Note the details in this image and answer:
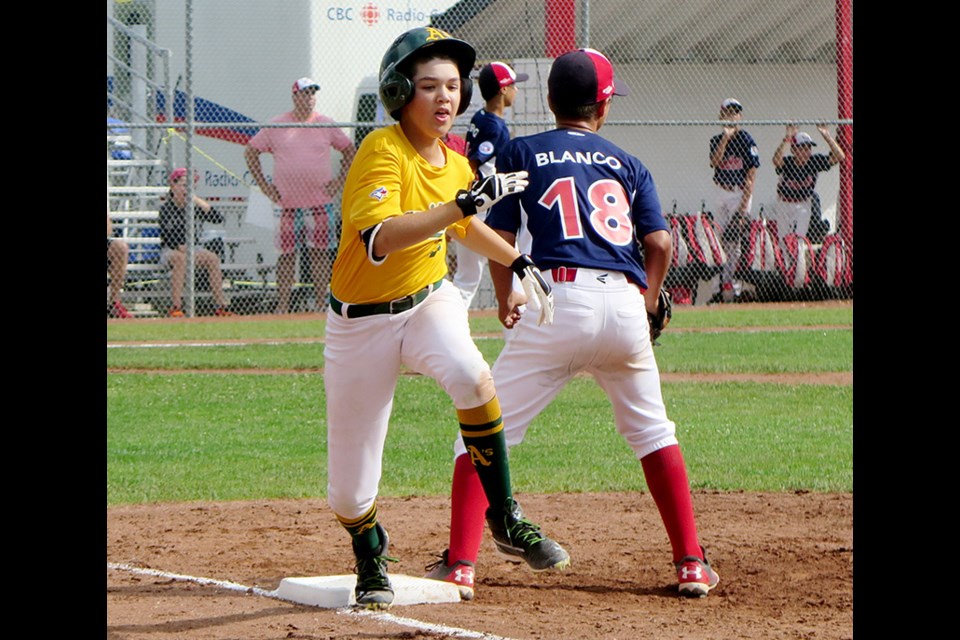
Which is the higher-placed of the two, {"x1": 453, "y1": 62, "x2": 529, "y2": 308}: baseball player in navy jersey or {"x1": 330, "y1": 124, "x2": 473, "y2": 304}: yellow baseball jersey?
{"x1": 453, "y1": 62, "x2": 529, "y2": 308}: baseball player in navy jersey

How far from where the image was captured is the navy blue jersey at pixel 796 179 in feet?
54.9

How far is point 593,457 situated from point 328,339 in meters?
3.81

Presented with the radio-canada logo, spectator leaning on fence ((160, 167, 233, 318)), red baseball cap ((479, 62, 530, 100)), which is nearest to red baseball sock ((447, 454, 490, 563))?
red baseball cap ((479, 62, 530, 100))

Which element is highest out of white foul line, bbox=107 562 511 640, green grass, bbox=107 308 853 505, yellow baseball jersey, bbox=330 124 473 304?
yellow baseball jersey, bbox=330 124 473 304

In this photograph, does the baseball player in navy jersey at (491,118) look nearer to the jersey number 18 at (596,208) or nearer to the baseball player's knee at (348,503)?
the jersey number 18 at (596,208)

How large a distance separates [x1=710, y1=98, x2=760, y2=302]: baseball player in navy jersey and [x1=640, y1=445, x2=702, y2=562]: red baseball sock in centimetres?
1118

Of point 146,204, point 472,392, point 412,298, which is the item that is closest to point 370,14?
point 146,204

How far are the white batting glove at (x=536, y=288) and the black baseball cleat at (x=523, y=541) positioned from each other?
69cm

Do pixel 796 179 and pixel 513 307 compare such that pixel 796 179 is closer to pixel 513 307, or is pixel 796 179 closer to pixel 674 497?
pixel 674 497

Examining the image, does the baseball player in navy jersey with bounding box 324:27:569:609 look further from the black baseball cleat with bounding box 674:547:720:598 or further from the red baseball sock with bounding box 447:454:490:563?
the black baseball cleat with bounding box 674:547:720:598

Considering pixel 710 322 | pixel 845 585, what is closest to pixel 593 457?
pixel 845 585

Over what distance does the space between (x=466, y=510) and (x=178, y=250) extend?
35.5 ft

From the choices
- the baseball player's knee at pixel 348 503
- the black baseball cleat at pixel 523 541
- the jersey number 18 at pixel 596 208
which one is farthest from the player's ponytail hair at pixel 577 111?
the baseball player's knee at pixel 348 503

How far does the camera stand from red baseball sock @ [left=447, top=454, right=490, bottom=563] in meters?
5.29
